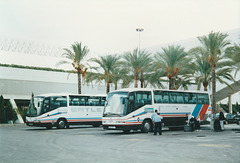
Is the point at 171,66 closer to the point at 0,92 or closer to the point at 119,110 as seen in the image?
the point at 119,110

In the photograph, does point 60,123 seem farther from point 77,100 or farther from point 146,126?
point 146,126

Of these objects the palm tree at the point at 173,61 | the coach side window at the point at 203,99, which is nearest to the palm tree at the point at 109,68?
the palm tree at the point at 173,61

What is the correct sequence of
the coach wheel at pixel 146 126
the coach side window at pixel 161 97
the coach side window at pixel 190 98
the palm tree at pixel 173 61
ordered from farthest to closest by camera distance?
the palm tree at pixel 173 61 < the coach side window at pixel 190 98 < the coach side window at pixel 161 97 < the coach wheel at pixel 146 126

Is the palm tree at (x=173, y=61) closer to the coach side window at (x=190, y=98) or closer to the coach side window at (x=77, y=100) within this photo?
the coach side window at (x=190, y=98)

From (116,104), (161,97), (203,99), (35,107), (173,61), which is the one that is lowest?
(35,107)

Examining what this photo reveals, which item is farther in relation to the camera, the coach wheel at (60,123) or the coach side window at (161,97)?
the coach wheel at (60,123)

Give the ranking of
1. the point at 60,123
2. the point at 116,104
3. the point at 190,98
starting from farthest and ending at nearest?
the point at 60,123 < the point at 190,98 < the point at 116,104

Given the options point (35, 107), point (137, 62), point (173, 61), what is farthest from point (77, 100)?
point (173, 61)

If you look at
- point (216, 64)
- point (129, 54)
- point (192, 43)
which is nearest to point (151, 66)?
point (129, 54)

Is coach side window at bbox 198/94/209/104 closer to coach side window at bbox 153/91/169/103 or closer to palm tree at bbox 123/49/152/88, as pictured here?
coach side window at bbox 153/91/169/103

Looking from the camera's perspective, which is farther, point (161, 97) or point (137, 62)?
point (137, 62)

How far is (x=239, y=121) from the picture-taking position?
36219 millimetres

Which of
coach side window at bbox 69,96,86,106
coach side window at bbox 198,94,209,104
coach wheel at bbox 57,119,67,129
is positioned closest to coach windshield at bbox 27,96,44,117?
coach wheel at bbox 57,119,67,129

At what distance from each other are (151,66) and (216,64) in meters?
7.41
